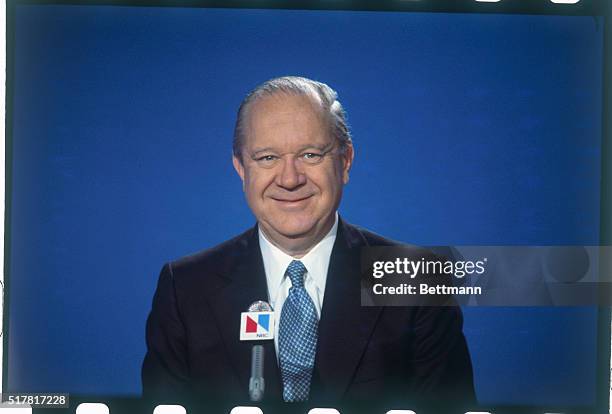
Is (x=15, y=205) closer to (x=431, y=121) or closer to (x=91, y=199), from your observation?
(x=91, y=199)

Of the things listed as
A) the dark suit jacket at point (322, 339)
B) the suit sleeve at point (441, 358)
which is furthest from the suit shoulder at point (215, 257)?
the suit sleeve at point (441, 358)

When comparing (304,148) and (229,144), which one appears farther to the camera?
(229,144)

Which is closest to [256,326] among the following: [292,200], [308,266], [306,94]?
[308,266]

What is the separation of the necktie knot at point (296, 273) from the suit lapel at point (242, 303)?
11cm

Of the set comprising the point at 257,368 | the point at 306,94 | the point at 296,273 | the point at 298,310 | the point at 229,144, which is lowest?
the point at 257,368

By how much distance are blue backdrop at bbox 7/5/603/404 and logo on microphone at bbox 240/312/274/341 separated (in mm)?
350

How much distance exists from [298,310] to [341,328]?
19cm

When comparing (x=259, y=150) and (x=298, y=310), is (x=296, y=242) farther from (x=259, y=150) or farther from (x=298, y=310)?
(x=259, y=150)

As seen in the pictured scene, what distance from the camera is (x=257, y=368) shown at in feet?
11.5

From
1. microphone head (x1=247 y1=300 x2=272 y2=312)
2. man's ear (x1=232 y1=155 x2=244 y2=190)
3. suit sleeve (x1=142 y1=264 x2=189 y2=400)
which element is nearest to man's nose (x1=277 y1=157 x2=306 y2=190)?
man's ear (x1=232 y1=155 x2=244 y2=190)

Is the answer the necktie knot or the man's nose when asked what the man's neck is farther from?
the man's nose

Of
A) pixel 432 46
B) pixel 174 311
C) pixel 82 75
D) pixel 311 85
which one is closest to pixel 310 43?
pixel 311 85

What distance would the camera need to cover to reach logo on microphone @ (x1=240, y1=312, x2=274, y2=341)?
3506mm

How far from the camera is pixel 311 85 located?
3506 mm
